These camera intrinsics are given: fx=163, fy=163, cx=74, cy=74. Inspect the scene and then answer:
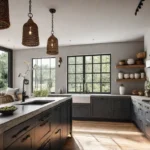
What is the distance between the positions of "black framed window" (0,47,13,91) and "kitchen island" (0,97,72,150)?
3.94m

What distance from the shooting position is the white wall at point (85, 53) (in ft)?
18.6

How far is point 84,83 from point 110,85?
962 mm

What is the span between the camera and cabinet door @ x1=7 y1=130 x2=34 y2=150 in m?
1.47

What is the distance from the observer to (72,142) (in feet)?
11.4

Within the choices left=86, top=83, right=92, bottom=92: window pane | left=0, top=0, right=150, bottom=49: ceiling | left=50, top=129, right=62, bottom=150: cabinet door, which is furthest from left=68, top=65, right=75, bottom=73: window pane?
left=50, top=129, right=62, bottom=150: cabinet door

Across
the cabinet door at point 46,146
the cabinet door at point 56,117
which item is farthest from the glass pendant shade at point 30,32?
the cabinet door at point 46,146

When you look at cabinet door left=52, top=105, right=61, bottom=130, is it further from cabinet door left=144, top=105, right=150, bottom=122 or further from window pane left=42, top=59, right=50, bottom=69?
window pane left=42, top=59, right=50, bottom=69

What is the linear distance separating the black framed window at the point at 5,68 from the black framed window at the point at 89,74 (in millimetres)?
2506

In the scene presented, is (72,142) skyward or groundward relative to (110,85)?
groundward

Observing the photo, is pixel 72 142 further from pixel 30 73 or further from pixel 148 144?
pixel 30 73

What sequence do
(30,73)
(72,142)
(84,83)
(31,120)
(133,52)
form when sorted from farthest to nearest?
(30,73), (84,83), (133,52), (72,142), (31,120)

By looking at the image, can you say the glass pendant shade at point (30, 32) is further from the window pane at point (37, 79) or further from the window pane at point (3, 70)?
the window pane at point (3, 70)

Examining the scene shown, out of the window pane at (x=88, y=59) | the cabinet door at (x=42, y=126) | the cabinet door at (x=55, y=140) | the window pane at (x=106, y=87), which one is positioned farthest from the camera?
the window pane at (x=88, y=59)

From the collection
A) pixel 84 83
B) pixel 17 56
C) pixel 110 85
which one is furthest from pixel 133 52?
pixel 17 56
